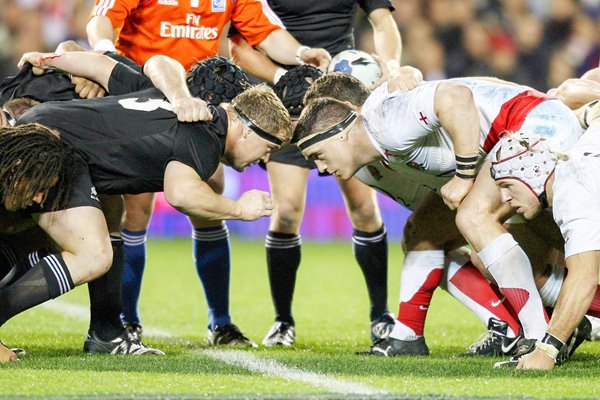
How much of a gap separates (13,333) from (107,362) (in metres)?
1.64

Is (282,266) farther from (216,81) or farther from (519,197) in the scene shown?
(519,197)

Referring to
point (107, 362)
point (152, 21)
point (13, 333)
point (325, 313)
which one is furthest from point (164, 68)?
point (325, 313)

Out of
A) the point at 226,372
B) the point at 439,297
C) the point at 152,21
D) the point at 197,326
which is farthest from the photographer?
the point at 439,297

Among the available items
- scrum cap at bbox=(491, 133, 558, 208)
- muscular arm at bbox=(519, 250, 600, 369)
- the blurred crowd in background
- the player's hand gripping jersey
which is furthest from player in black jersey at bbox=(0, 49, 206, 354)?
the blurred crowd in background

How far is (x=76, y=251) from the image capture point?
545 cm

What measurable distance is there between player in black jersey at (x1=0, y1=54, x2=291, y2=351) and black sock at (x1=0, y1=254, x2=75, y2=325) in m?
0.11

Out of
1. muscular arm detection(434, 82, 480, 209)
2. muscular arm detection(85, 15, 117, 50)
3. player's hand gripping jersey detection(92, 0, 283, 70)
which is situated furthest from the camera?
player's hand gripping jersey detection(92, 0, 283, 70)

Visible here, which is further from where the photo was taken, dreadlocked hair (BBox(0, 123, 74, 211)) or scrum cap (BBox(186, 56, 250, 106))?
scrum cap (BBox(186, 56, 250, 106))

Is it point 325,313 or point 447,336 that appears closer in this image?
point 447,336

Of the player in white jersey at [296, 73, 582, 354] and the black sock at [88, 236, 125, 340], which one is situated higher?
the player in white jersey at [296, 73, 582, 354]

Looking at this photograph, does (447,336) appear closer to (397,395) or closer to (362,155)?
(362,155)

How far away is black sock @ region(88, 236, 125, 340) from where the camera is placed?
6000mm

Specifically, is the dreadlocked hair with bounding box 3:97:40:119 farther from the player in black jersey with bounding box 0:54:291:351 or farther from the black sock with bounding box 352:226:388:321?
the black sock with bounding box 352:226:388:321

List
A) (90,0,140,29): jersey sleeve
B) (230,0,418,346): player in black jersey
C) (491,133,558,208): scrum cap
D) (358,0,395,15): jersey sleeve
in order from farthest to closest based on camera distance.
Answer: (358,0,395,15): jersey sleeve → (230,0,418,346): player in black jersey → (90,0,140,29): jersey sleeve → (491,133,558,208): scrum cap
